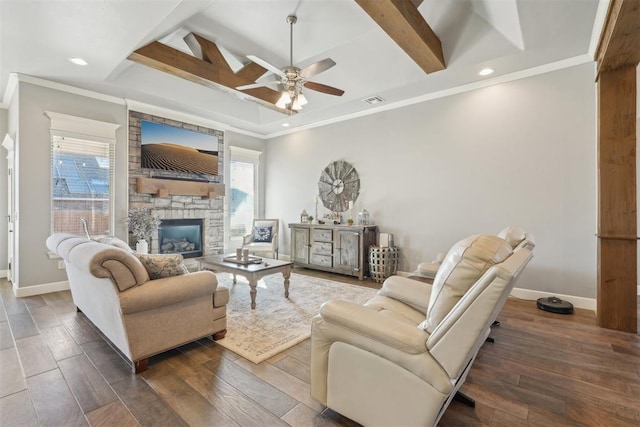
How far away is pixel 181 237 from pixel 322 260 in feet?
9.13

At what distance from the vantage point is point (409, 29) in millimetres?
2855

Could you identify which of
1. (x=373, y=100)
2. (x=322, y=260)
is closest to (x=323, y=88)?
(x=373, y=100)

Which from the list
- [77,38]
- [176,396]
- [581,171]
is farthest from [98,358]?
[581,171]

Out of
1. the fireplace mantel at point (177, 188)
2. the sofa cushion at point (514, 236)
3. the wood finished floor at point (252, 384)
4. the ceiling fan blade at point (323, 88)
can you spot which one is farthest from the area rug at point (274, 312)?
the ceiling fan blade at point (323, 88)

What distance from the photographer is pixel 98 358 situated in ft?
7.68

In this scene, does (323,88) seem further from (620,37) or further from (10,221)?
(10,221)

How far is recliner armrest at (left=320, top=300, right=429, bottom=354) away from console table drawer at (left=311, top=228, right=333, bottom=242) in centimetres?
367

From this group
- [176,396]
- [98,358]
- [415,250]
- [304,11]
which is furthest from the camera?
[415,250]

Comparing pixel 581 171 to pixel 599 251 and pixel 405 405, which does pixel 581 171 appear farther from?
pixel 405 405

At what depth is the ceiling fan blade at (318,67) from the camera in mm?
2884

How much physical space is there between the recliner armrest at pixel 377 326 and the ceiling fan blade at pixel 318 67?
7.77 ft

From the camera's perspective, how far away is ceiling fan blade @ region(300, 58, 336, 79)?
2.88m

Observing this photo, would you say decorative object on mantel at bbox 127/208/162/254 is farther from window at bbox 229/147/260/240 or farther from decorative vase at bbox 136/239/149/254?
window at bbox 229/147/260/240

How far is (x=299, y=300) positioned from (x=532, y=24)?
400cm
